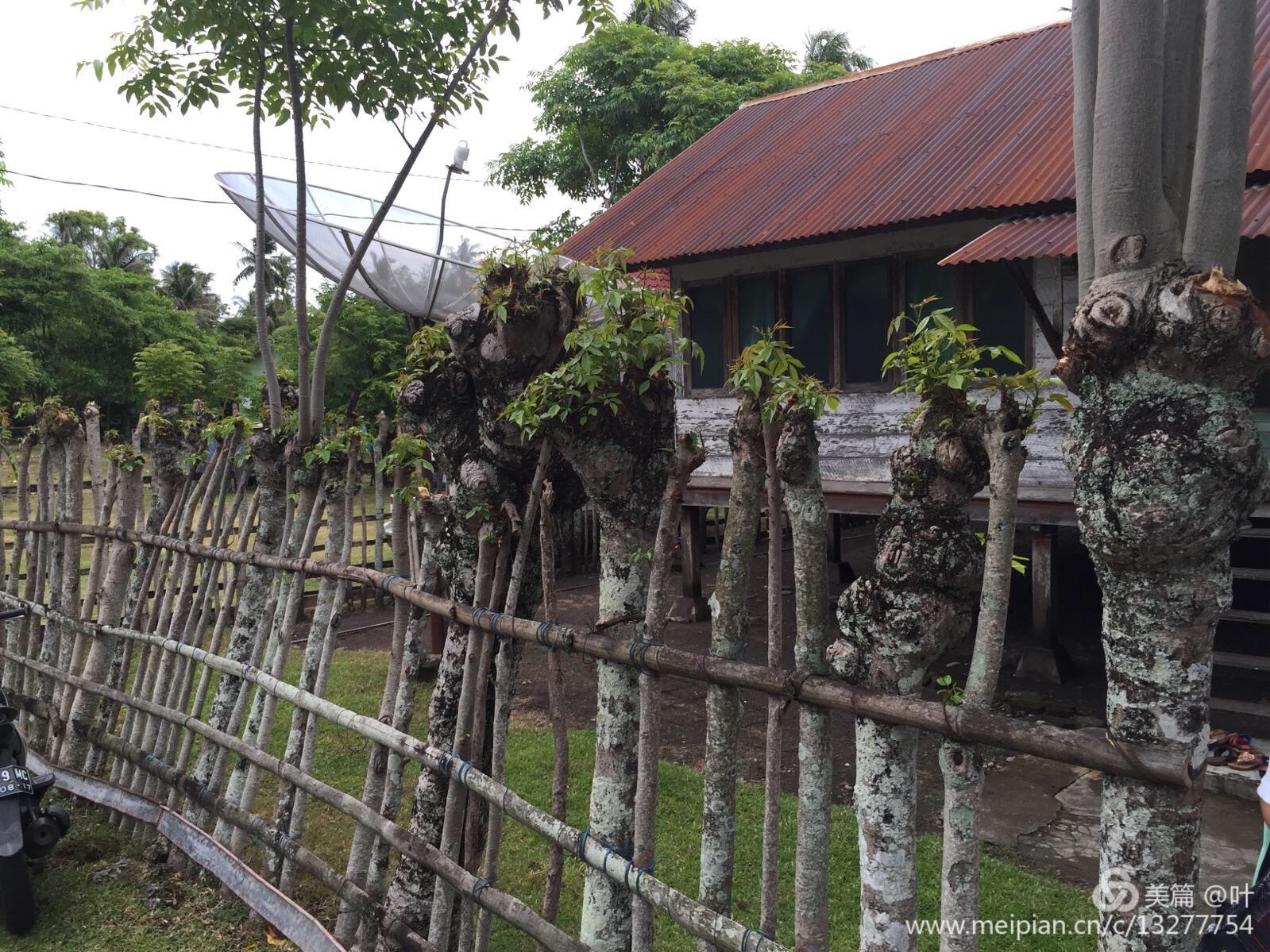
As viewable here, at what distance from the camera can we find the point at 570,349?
304cm

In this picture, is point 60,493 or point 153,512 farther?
point 60,493

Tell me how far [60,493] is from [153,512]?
1.37m

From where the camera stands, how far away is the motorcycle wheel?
3951 mm

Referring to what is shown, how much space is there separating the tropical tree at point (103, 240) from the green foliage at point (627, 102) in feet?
68.4

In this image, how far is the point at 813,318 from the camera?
27.9 ft

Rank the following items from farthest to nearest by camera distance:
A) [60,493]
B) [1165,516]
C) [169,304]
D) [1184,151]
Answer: [169,304] < [60,493] < [1184,151] < [1165,516]

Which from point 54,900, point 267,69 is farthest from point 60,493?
point 267,69

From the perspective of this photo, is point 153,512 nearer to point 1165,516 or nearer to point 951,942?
point 951,942

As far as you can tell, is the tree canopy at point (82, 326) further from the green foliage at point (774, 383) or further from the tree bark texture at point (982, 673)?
the tree bark texture at point (982, 673)

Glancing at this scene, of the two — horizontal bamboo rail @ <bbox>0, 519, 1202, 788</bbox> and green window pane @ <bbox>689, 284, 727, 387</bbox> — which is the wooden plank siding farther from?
horizontal bamboo rail @ <bbox>0, 519, 1202, 788</bbox>

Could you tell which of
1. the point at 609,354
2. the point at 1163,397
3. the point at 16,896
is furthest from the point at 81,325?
the point at 1163,397

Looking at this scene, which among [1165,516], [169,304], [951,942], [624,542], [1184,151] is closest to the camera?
[1165,516]

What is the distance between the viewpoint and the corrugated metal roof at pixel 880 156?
7168 millimetres

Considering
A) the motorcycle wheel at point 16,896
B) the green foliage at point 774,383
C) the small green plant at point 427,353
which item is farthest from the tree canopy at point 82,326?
→ the green foliage at point 774,383
